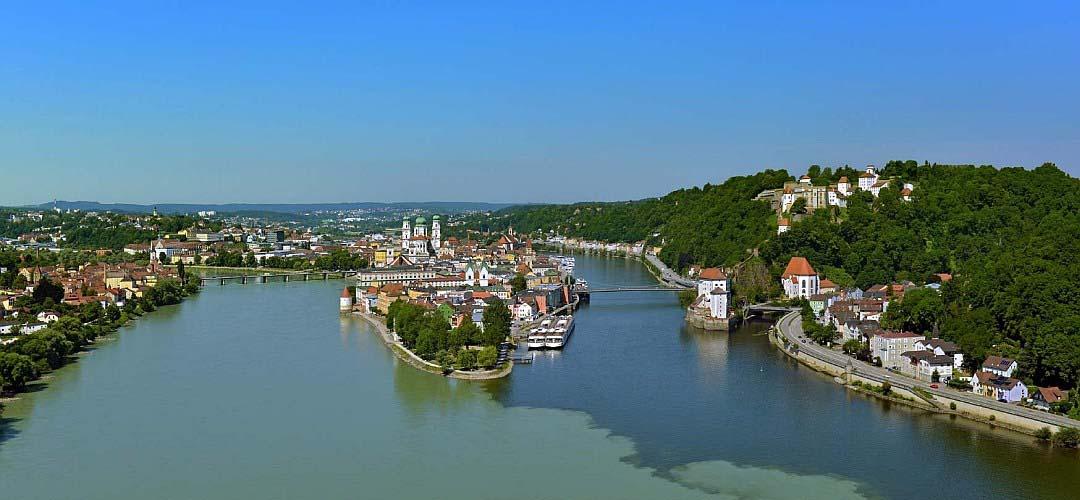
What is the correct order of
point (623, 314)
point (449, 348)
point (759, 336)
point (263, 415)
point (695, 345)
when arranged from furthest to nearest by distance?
point (623, 314), point (759, 336), point (695, 345), point (449, 348), point (263, 415)

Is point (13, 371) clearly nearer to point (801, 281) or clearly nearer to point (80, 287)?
point (80, 287)

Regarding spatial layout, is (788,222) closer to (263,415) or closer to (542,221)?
(263,415)

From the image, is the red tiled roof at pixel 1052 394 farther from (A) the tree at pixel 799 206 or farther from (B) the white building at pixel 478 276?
(A) the tree at pixel 799 206

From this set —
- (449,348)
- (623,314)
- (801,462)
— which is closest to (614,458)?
(801,462)

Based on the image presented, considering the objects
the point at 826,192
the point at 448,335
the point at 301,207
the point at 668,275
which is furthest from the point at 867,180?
the point at 301,207

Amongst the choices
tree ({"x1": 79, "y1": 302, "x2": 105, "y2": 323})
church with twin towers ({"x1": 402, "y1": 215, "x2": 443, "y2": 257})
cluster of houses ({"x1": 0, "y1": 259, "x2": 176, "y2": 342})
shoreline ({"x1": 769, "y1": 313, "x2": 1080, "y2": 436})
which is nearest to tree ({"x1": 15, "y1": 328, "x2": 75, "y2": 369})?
cluster of houses ({"x1": 0, "y1": 259, "x2": 176, "y2": 342})

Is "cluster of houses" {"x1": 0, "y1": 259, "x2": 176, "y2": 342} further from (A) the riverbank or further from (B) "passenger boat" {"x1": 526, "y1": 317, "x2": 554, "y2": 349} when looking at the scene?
(B) "passenger boat" {"x1": 526, "y1": 317, "x2": 554, "y2": 349}
